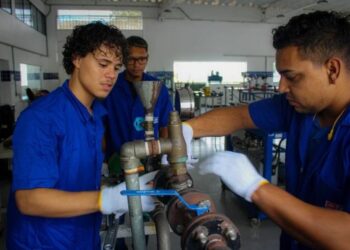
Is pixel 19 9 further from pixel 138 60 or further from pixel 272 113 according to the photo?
pixel 272 113

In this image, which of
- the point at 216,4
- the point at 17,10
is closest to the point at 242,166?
the point at 17,10

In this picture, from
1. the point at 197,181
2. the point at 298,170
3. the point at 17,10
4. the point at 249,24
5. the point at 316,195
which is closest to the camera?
the point at 316,195

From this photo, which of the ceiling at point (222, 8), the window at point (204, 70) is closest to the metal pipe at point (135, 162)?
the ceiling at point (222, 8)

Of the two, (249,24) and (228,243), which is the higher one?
(249,24)

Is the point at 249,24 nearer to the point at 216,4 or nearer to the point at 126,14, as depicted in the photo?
the point at 216,4

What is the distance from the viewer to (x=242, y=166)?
2.68ft

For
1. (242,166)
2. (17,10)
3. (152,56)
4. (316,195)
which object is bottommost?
(316,195)

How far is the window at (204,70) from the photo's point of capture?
8.29 m

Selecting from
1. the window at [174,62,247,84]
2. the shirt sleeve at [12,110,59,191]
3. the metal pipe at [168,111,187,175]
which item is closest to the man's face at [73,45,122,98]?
the shirt sleeve at [12,110,59,191]

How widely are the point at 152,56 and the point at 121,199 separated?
7.46m

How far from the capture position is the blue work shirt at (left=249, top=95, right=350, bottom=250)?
0.82 m

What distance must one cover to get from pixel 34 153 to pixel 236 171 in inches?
21.2

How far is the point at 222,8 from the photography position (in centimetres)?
810

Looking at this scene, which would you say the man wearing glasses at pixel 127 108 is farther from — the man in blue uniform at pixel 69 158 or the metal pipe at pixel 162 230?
the metal pipe at pixel 162 230
